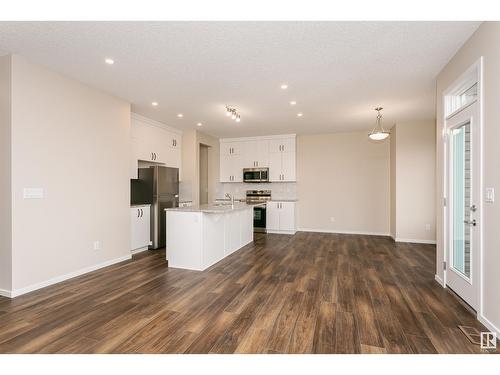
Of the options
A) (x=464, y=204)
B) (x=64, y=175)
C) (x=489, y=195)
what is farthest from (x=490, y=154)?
(x=64, y=175)

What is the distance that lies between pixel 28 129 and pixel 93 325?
2.37 metres

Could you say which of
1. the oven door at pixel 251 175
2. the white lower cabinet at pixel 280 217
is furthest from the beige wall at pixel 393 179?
the oven door at pixel 251 175

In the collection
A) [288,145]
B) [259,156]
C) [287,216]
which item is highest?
[288,145]

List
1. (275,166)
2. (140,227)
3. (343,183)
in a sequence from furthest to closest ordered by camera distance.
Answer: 1. (275,166)
2. (343,183)
3. (140,227)

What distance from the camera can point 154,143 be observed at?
224 inches

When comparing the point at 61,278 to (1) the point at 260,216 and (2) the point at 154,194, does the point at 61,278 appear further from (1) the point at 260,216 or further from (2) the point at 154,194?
(1) the point at 260,216

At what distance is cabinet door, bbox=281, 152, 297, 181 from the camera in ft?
23.4

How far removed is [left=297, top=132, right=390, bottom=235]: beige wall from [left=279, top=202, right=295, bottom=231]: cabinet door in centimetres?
61

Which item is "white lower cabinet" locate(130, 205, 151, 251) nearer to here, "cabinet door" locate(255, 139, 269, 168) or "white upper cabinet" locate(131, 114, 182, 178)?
"white upper cabinet" locate(131, 114, 182, 178)

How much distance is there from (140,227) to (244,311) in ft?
10.5

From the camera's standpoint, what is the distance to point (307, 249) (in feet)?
17.2

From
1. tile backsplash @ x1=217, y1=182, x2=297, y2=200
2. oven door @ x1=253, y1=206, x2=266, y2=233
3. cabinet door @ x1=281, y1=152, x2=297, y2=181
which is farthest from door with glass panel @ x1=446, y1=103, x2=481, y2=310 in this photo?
tile backsplash @ x1=217, y1=182, x2=297, y2=200

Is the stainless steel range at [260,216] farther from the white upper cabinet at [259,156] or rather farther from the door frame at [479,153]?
the door frame at [479,153]

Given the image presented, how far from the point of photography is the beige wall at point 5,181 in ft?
9.41
